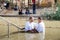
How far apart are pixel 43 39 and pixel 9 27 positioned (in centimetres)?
171

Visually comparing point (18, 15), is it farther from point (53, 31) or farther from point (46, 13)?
point (53, 31)

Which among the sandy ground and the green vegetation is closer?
the sandy ground

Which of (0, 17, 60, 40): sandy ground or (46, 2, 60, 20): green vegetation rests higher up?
(46, 2, 60, 20): green vegetation

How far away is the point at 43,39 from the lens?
6.82m

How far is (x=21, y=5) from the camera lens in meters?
9.30

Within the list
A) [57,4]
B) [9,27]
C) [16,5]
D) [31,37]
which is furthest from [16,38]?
[57,4]

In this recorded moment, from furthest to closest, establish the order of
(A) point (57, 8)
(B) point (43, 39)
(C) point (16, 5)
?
(A) point (57, 8)
(C) point (16, 5)
(B) point (43, 39)

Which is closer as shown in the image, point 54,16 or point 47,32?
point 47,32

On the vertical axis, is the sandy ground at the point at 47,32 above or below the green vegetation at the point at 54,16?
below

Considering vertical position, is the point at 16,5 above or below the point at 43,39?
above

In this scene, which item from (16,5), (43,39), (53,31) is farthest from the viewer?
(16,5)

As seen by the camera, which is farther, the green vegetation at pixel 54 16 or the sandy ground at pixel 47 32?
the green vegetation at pixel 54 16

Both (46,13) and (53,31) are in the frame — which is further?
(46,13)

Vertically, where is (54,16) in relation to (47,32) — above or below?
above
